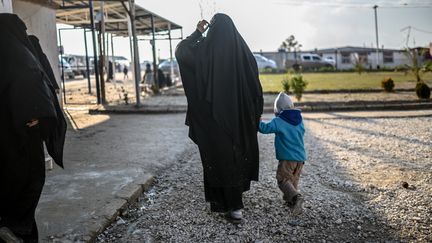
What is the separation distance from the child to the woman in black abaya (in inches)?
8.2

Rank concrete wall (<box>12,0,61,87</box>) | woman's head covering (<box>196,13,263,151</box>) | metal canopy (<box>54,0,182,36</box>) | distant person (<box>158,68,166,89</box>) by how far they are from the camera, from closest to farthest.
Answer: woman's head covering (<box>196,13,263,151</box>) → concrete wall (<box>12,0,61,87</box>) → metal canopy (<box>54,0,182,36</box>) → distant person (<box>158,68,166,89</box>)

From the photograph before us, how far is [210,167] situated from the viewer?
12.2 feet

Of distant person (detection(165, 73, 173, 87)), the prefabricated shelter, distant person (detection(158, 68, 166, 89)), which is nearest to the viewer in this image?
the prefabricated shelter

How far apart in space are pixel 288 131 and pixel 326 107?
7.82 metres

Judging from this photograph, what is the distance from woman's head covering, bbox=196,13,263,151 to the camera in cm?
357

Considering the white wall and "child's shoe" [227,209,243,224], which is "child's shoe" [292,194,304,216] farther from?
the white wall

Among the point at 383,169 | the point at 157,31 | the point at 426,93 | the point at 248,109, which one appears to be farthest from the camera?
the point at 157,31

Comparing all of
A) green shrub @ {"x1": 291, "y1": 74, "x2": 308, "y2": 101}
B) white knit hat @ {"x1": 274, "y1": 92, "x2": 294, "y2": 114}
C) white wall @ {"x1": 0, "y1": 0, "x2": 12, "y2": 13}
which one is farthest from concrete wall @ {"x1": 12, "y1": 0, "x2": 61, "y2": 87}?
green shrub @ {"x1": 291, "y1": 74, "x2": 308, "y2": 101}

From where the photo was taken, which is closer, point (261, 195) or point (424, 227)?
point (424, 227)

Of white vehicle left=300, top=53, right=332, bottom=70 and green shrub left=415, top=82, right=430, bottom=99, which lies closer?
green shrub left=415, top=82, right=430, bottom=99

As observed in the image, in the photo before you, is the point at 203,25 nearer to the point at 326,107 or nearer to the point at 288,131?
the point at 288,131

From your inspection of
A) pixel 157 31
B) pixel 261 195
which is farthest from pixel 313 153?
pixel 157 31

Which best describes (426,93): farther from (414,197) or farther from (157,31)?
(157,31)

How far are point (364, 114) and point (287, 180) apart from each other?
7.06 m
